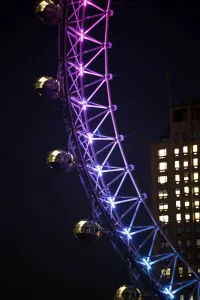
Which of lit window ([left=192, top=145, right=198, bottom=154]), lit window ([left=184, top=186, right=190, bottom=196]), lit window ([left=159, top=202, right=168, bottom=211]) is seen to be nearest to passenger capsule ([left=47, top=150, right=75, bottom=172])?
lit window ([left=184, top=186, right=190, bottom=196])

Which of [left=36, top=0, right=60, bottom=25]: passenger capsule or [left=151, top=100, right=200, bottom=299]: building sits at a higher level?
[left=36, top=0, right=60, bottom=25]: passenger capsule

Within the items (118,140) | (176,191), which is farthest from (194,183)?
(118,140)

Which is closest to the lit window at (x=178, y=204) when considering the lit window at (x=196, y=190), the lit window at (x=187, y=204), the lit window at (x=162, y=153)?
the lit window at (x=187, y=204)

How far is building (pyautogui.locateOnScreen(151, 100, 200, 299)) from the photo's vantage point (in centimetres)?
8525

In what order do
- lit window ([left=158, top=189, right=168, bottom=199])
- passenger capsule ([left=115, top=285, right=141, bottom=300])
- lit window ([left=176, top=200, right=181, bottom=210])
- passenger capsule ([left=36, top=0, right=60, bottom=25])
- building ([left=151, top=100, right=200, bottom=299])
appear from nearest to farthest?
1. passenger capsule ([left=115, top=285, right=141, bottom=300])
2. passenger capsule ([left=36, top=0, right=60, bottom=25])
3. building ([left=151, top=100, right=200, bottom=299])
4. lit window ([left=176, top=200, right=181, bottom=210])
5. lit window ([left=158, top=189, right=168, bottom=199])

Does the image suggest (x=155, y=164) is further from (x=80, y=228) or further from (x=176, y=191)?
(x=80, y=228)

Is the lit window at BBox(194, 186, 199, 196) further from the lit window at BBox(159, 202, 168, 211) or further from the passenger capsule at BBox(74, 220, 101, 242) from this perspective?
the passenger capsule at BBox(74, 220, 101, 242)

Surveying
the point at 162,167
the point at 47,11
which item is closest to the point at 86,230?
the point at 47,11

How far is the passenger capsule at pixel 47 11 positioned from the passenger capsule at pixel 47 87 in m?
2.66

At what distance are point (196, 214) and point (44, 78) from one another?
53849 millimetres

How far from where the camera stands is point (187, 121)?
87.1 meters

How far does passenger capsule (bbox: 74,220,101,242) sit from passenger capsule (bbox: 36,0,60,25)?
9.09 metres

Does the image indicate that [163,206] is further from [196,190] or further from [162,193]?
[196,190]

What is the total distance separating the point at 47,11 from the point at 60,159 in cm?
656
